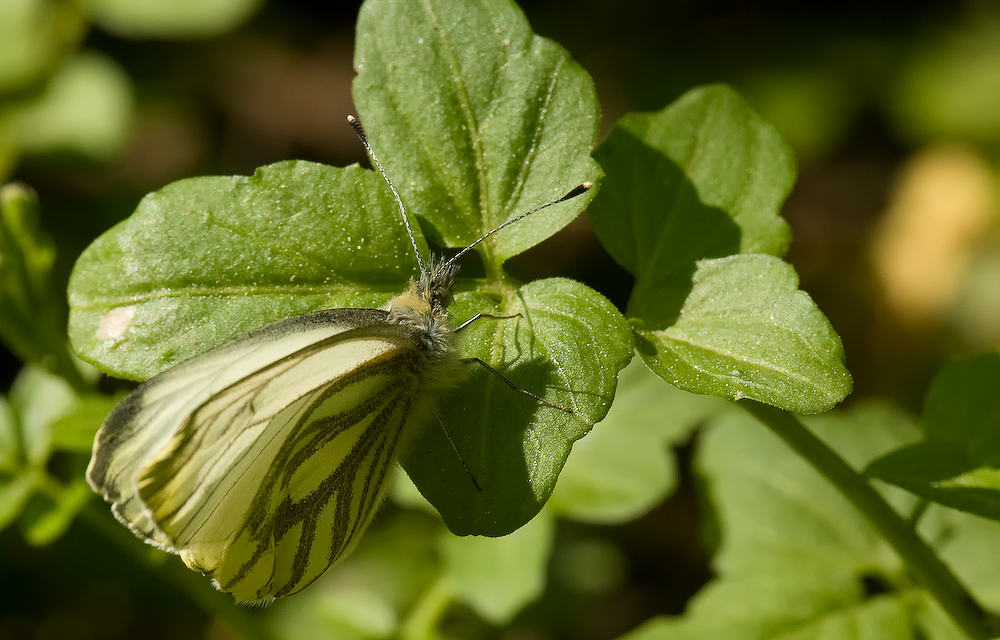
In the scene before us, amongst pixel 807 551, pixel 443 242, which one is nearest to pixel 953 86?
pixel 807 551

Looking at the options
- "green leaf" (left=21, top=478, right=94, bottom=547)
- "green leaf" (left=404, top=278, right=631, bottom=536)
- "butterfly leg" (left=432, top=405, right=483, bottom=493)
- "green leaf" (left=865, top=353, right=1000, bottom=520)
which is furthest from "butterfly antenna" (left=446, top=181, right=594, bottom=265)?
"green leaf" (left=21, top=478, right=94, bottom=547)

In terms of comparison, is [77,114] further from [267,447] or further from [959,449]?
[959,449]

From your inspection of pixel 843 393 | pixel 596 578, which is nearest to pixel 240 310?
pixel 843 393

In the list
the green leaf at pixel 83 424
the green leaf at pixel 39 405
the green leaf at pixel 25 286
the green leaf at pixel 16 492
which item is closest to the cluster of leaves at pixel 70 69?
the green leaf at pixel 39 405

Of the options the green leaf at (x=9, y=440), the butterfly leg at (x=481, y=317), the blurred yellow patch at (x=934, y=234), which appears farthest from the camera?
the blurred yellow patch at (x=934, y=234)

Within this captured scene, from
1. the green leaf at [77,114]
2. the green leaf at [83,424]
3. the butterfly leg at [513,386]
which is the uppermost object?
the butterfly leg at [513,386]

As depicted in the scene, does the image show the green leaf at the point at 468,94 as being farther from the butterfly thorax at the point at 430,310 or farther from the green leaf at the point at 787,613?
the green leaf at the point at 787,613

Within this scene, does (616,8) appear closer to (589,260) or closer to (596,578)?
(589,260)
